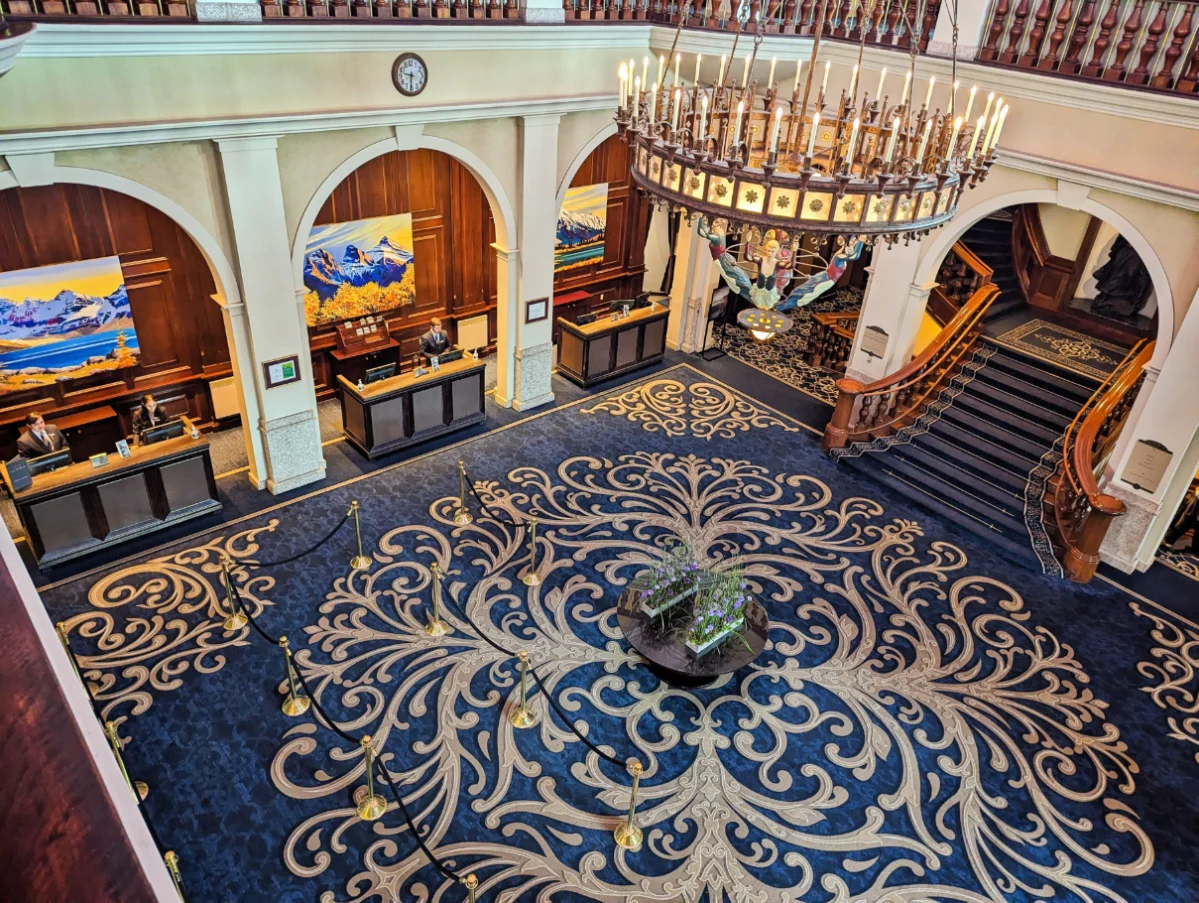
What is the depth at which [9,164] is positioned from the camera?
7.10m

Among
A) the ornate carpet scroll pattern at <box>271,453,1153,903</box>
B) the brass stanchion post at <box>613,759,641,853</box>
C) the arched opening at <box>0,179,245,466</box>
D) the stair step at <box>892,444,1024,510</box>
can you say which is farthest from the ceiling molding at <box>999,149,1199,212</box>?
the arched opening at <box>0,179,245,466</box>

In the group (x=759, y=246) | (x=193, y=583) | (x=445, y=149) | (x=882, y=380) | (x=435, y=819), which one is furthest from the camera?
(x=882, y=380)

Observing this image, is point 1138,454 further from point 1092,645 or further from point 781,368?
point 781,368

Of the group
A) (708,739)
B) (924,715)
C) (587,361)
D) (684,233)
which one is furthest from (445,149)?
(924,715)

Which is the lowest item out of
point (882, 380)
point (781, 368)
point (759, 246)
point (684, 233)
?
point (781, 368)

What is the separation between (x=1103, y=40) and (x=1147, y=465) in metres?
4.57

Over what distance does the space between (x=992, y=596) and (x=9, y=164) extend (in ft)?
33.9

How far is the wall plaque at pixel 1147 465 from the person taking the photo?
9.40 metres

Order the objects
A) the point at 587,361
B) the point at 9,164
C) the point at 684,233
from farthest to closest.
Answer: the point at 684,233, the point at 587,361, the point at 9,164

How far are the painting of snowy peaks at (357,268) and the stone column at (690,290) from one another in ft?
14.3

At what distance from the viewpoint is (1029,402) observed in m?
11.3

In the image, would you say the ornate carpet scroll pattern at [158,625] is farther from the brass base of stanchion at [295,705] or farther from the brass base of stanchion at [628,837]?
the brass base of stanchion at [628,837]

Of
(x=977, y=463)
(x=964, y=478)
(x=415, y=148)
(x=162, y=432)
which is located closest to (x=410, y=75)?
(x=415, y=148)

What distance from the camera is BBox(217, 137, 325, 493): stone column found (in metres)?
8.45
